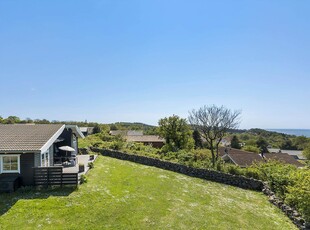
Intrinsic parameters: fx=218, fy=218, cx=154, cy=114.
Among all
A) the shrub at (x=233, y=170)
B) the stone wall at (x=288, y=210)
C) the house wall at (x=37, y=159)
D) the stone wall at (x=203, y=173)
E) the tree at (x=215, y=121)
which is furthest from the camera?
the tree at (x=215, y=121)

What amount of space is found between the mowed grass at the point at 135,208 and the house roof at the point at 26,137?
277cm

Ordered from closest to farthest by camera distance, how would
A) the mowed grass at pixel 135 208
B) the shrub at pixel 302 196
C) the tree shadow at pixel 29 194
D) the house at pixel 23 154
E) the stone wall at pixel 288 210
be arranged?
the mowed grass at pixel 135 208 < the tree shadow at pixel 29 194 < the stone wall at pixel 288 210 < the shrub at pixel 302 196 < the house at pixel 23 154

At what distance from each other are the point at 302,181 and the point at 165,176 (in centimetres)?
1070

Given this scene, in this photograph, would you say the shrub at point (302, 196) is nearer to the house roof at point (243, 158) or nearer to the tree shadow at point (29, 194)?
the tree shadow at point (29, 194)

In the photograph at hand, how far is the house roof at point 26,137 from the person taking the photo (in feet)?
45.8

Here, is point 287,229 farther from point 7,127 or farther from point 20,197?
point 7,127

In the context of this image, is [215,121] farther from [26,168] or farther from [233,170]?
[26,168]

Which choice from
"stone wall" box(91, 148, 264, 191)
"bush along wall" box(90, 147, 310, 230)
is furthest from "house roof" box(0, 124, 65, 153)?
"bush along wall" box(90, 147, 310, 230)

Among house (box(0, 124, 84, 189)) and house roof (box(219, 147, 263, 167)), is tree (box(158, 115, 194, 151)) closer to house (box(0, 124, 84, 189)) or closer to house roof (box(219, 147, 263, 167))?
house roof (box(219, 147, 263, 167))

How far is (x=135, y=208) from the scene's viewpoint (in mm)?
12156

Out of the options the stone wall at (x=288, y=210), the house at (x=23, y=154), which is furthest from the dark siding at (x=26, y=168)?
the stone wall at (x=288, y=210)

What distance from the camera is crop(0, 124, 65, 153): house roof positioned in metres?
14.0

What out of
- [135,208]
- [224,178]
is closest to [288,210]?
[224,178]

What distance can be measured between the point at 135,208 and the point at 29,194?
21.3 feet
